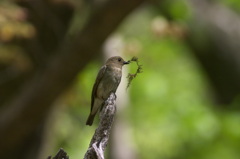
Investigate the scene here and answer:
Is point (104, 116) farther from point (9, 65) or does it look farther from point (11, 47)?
point (9, 65)

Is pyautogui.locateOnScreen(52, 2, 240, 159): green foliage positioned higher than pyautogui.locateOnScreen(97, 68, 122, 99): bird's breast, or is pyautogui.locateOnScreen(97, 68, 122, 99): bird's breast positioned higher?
pyautogui.locateOnScreen(52, 2, 240, 159): green foliage

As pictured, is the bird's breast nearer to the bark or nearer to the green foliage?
the bark

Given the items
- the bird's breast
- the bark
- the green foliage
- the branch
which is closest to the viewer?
the branch

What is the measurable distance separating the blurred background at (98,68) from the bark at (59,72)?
0.02 meters

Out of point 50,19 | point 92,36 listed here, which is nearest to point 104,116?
point 92,36

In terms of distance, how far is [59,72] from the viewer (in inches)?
332

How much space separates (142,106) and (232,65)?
8.32m

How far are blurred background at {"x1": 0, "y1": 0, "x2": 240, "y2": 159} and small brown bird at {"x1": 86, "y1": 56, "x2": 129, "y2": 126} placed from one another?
2929 mm

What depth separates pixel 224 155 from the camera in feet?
48.2

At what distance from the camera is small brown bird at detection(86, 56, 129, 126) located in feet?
10.4

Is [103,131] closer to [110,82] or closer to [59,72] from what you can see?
[110,82]

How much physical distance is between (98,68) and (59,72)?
3.41 m

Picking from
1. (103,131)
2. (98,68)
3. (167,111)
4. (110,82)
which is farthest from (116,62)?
(167,111)

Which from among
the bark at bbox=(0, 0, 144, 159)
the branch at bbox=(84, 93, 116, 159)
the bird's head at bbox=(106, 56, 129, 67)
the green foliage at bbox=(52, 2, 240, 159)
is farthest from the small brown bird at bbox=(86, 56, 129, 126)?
the green foliage at bbox=(52, 2, 240, 159)
